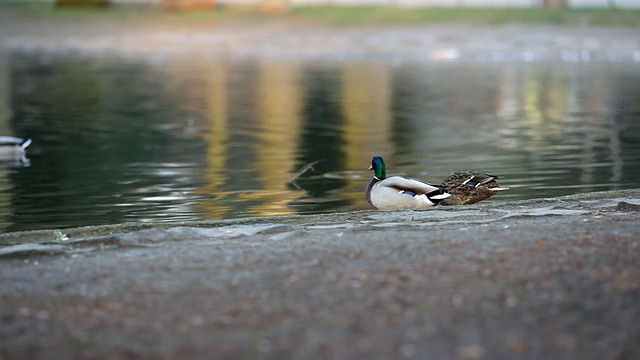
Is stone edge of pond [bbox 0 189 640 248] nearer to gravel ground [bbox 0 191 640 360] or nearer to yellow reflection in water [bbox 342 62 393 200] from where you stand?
gravel ground [bbox 0 191 640 360]

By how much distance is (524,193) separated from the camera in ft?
42.0

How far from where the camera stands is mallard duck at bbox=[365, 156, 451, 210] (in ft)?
34.3

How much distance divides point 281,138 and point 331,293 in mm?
13866

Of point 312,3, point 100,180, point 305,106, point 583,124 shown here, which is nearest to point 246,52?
point 312,3

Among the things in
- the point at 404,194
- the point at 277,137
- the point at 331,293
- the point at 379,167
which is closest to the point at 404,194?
the point at 404,194

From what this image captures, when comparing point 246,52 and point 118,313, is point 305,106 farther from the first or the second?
point 246,52

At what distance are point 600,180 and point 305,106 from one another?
1411 centimetres

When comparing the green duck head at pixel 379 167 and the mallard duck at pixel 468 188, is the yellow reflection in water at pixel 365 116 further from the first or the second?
the mallard duck at pixel 468 188

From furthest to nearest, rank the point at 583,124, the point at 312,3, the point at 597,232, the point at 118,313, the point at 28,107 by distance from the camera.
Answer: the point at 312,3
the point at 28,107
the point at 583,124
the point at 597,232
the point at 118,313

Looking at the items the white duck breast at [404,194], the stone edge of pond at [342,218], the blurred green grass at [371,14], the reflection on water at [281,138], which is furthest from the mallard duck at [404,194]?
the blurred green grass at [371,14]

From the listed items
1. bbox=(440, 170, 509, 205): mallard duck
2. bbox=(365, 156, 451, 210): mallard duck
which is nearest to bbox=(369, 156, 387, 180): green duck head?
bbox=(365, 156, 451, 210): mallard duck

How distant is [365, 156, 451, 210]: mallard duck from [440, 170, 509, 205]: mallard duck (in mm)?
295

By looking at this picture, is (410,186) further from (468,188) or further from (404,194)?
(468,188)

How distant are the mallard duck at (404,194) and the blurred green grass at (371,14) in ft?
157
